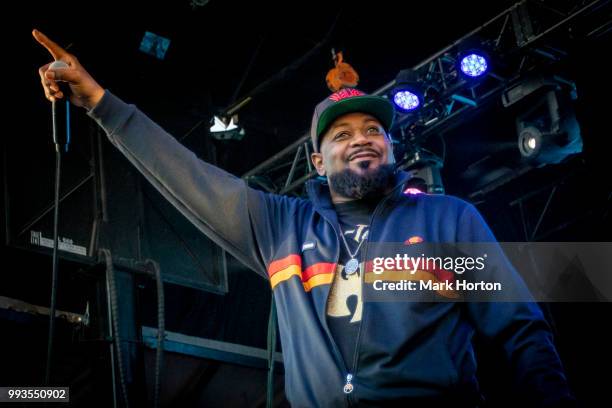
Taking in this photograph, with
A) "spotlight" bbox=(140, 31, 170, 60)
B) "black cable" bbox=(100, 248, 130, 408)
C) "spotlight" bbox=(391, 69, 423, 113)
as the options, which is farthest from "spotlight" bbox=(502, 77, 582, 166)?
"black cable" bbox=(100, 248, 130, 408)

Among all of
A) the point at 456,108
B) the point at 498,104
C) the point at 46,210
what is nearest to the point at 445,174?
the point at 498,104

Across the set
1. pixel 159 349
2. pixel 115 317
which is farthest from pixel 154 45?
pixel 159 349

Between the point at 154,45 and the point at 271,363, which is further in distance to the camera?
the point at 154,45

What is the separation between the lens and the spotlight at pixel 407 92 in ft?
16.3

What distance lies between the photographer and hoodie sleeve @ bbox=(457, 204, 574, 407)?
1720mm

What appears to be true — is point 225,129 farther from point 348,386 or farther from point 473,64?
point 348,386

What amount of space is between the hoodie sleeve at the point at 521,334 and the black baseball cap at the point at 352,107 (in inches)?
21.7

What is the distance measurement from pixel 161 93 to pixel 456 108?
244cm

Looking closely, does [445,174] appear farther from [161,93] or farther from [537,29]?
[161,93]

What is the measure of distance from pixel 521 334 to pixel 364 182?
705mm

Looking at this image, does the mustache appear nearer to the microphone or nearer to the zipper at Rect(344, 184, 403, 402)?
the zipper at Rect(344, 184, 403, 402)

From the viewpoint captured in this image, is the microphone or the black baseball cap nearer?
the microphone

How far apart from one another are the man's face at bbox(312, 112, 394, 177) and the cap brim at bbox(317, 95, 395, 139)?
17mm

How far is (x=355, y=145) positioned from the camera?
232cm
